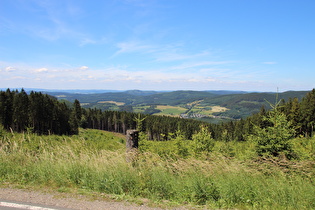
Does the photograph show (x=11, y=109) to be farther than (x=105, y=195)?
Yes

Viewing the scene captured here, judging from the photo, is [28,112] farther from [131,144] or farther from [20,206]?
[20,206]

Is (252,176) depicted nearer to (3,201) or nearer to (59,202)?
(59,202)

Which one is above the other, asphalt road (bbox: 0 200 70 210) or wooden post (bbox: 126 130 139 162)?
wooden post (bbox: 126 130 139 162)

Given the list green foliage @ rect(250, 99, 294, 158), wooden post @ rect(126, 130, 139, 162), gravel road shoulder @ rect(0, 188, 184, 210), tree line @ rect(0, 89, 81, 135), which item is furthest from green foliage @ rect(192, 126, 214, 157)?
tree line @ rect(0, 89, 81, 135)

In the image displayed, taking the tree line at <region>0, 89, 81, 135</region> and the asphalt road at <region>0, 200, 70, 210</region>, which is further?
the tree line at <region>0, 89, 81, 135</region>

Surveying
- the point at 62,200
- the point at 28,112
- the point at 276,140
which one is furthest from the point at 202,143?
the point at 28,112

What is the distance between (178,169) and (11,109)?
59206 millimetres

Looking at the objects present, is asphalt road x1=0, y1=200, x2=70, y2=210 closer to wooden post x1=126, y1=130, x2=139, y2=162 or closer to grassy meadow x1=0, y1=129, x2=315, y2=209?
grassy meadow x1=0, y1=129, x2=315, y2=209

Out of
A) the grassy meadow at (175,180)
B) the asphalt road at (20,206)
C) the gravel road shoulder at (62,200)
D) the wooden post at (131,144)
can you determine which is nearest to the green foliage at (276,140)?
the grassy meadow at (175,180)

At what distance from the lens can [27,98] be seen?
169 feet

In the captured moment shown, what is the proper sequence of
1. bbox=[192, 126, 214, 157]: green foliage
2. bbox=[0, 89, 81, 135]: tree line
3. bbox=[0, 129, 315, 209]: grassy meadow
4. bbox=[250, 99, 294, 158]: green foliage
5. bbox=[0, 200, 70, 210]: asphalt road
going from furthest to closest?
bbox=[0, 89, 81, 135]: tree line
bbox=[192, 126, 214, 157]: green foliage
bbox=[250, 99, 294, 158]: green foliage
bbox=[0, 129, 315, 209]: grassy meadow
bbox=[0, 200, 70, 210]: asphalt road

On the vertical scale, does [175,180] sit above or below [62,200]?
above

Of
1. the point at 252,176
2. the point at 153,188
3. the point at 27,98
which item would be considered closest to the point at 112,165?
the point at 153,188

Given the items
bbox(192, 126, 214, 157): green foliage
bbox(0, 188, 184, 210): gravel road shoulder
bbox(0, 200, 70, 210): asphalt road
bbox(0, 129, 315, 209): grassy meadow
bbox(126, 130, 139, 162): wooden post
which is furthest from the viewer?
bbox(192, 126, 214, 157): green foliage
